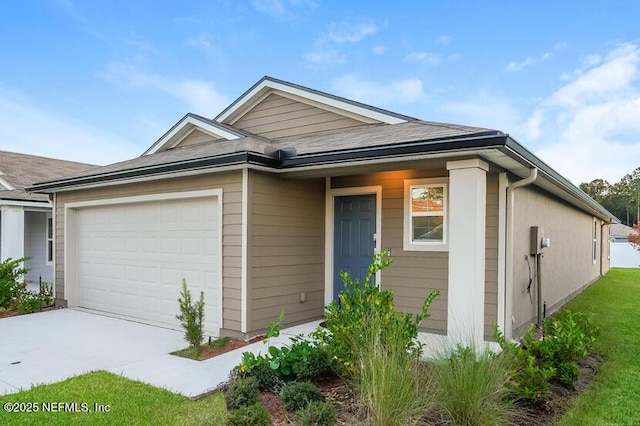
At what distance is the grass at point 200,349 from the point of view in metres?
5.37

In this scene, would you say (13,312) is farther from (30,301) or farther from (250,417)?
(250,417)

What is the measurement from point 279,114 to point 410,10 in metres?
4.37

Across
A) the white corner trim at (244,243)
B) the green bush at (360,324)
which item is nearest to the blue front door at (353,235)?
the white corner trim at (244,243)

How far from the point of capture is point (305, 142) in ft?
24.3

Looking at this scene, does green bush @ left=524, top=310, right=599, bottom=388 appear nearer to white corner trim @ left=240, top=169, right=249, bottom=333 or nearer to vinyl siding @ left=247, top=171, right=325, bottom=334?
vinyl siding @ left=247, top=171, right=325, bottom=334

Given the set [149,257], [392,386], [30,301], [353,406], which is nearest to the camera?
[392,386]

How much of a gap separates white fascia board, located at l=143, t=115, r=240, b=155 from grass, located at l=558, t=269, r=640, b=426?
265 inches

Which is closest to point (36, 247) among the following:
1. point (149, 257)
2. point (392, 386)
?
point (149, 257)

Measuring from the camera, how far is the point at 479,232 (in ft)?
16.2

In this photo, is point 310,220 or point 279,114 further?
point 279,114

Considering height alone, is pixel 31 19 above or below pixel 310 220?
above

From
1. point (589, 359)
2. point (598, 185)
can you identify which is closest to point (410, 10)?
point (589, 359)

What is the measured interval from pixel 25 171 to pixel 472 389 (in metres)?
15.2

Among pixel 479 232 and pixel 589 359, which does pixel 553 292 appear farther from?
pixel 479 232
